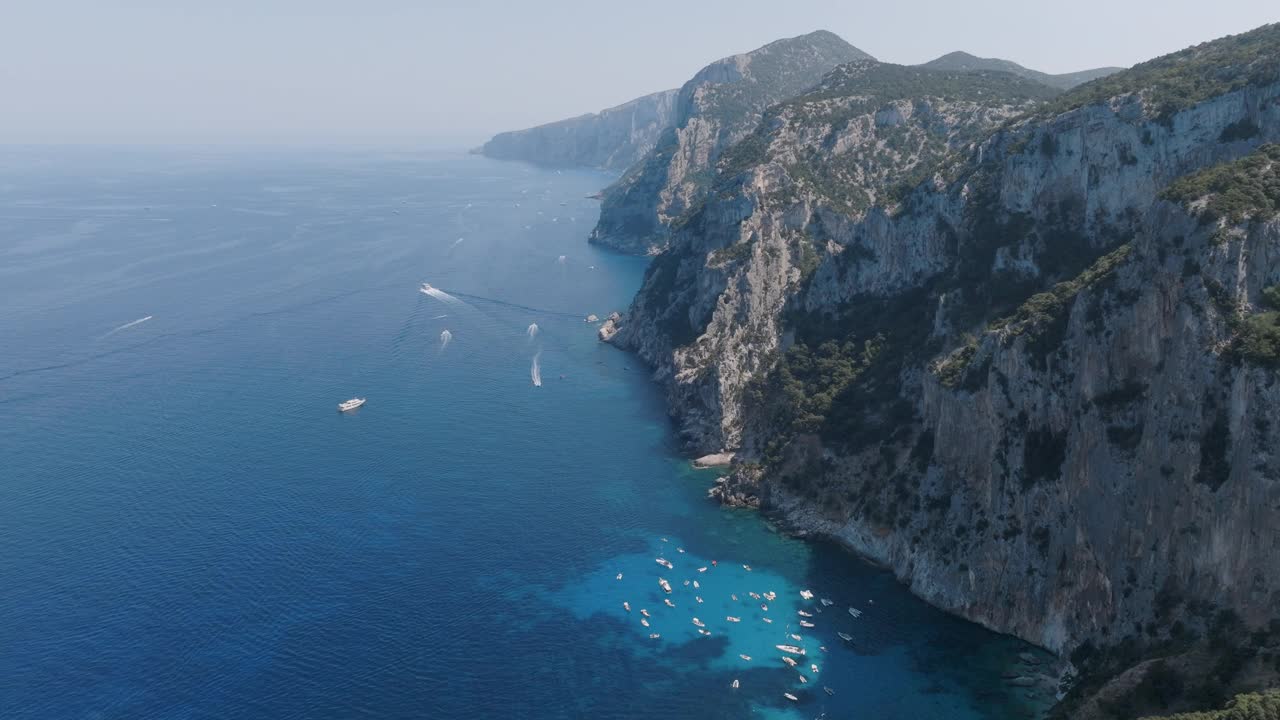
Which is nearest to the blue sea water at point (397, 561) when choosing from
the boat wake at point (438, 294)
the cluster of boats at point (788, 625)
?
the cluster of boats at point (788, 625)

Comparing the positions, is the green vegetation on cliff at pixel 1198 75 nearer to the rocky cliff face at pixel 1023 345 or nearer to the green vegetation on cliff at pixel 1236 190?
the rocky cliff face at pixel 1023 345

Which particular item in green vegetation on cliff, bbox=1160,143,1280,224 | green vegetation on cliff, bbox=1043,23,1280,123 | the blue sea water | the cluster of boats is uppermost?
green vegetation on cliff, bbox=1043,23,1280,123

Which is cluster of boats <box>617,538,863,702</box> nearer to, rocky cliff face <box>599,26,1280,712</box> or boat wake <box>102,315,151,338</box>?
rocky cliff face <box>599,26,1280,712</box>

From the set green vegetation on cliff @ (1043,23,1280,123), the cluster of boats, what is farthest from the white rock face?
the cluster of boats

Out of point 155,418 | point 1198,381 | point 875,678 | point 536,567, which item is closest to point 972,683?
point 875,678

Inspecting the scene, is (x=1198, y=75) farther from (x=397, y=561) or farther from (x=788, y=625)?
(x=397, y=561)

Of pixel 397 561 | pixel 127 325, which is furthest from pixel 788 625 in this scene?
pixel 127 325
